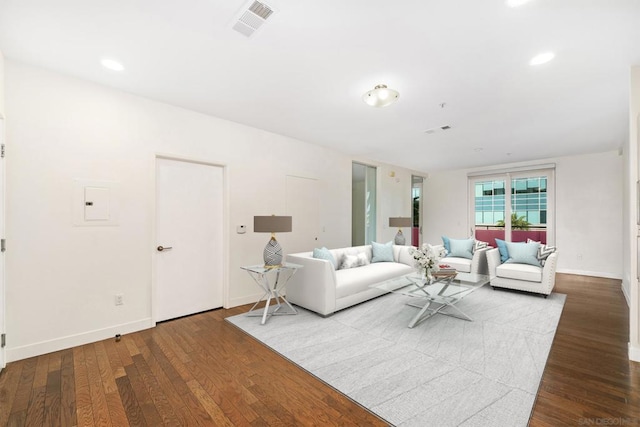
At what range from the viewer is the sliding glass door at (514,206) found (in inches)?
264

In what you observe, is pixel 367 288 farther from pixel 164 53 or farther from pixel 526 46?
pixel 164 53

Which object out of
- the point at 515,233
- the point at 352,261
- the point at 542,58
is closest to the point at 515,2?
the point at 542,58

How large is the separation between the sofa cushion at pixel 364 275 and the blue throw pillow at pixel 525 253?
69.7 inches

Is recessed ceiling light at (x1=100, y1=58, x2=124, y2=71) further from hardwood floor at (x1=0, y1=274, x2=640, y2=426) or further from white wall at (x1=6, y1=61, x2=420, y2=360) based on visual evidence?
hardwood floor at (x1=0, y1=274, x2=640, y2=426)

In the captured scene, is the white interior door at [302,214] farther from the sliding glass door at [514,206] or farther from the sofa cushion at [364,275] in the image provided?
the sliding glass door at [514,206]

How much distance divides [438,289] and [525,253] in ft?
6.87

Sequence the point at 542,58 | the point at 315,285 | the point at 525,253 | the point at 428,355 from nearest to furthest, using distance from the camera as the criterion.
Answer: the point at 542,58 → the point at 428,355 → the point at 315,285 → the point at 525,253

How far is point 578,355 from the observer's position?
258 cm

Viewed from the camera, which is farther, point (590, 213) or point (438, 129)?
point (590, 213)

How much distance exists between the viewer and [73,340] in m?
2.81

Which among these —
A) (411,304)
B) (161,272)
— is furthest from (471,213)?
(161,272)

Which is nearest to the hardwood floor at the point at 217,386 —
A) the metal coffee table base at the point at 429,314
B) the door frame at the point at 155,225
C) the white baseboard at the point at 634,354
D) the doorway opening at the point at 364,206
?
the white baseboard at the point at 634,354

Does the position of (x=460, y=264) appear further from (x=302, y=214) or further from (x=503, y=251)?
(x=302, y=214)

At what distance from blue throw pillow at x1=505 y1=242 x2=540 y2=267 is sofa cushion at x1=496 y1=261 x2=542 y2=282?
0.07 m
